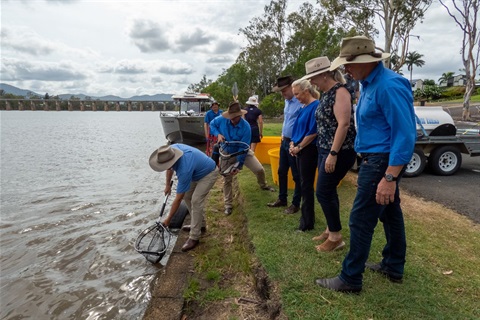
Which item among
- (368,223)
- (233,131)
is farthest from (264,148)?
(368,223)

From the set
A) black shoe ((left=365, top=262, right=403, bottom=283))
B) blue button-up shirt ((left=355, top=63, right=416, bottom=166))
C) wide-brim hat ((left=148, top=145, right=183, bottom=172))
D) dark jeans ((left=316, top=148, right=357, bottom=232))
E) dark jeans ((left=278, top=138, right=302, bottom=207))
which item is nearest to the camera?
blue button-up shirt ((left=355, top=63, right=416, bottom=166))

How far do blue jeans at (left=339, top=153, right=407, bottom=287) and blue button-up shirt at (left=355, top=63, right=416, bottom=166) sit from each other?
0.12 m

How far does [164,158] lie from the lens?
389 cm

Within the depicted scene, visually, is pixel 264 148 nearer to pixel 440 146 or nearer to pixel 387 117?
pixel 440 146

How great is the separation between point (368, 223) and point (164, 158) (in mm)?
2387

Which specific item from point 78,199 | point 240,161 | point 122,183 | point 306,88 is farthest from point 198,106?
point 306,88

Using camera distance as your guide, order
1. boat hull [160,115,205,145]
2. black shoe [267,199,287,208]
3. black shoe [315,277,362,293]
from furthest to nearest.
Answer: boat hull [160,115,205,145], black shoe [267,199,287,208], black shoe [315,277,362,293]

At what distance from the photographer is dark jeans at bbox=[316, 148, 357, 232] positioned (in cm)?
326

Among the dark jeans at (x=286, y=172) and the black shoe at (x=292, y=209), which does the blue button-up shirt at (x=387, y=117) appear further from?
the black shoe at (x=292, y=209)

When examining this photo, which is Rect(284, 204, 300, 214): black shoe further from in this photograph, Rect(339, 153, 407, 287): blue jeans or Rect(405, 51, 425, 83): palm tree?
Rect(405, 51, 425, 83): palm tree

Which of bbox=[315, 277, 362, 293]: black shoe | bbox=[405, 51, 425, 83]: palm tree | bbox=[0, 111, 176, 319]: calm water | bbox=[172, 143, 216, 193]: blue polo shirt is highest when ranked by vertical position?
bbox=[405, 51, 425, 83]: palm tree

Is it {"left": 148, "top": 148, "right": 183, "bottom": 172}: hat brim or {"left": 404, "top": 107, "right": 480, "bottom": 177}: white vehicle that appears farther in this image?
{"left": 404, "top": 107, "right": 480, "bottom": 177}: white vehicle

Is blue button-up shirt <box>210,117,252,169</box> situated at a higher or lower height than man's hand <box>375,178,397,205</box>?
higher

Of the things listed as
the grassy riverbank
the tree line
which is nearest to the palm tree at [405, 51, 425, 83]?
the tree line
